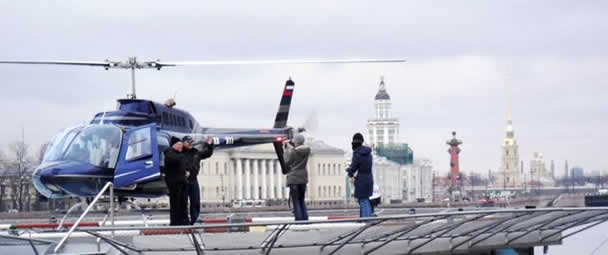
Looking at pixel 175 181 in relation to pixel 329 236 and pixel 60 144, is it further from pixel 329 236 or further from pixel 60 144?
pixel 60 144

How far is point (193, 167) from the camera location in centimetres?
2611

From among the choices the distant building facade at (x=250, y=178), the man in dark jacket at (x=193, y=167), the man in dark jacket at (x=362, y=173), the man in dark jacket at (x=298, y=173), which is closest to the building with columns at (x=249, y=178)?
the distant building facade at (x=250, y=178)

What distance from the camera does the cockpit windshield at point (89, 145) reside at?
103 ft

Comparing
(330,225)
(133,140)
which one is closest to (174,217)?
(330,225)

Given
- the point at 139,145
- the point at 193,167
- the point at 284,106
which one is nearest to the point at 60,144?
the point at 139,145

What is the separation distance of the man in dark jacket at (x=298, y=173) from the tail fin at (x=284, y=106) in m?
17.9

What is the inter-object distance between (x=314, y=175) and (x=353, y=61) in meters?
163

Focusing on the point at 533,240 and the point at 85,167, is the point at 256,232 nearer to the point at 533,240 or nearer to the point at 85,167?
the point at 533,240

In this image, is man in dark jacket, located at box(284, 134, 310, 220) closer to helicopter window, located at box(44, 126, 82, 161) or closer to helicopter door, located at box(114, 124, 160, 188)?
helicopter door, located at box(114, 124, 160, 188)

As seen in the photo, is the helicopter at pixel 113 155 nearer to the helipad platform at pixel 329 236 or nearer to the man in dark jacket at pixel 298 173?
the man in dark jacket at pixel 298 173

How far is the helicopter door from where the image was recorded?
100 ft

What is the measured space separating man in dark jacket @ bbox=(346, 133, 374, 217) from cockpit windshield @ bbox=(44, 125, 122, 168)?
23.7 feet

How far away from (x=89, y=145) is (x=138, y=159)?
129cm

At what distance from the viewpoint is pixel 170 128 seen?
111ft
